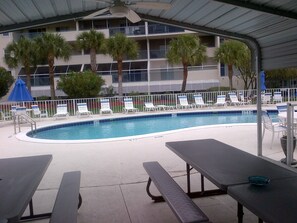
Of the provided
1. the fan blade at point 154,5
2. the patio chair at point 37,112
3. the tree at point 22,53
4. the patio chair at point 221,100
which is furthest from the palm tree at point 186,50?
the fan blade at point 154,5

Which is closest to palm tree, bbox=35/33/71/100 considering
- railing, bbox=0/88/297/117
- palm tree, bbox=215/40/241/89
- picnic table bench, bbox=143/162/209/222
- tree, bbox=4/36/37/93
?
tree, bbox=4/36/37/93

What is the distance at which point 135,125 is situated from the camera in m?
15.8

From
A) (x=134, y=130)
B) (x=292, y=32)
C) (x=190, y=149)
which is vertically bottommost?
(x=134, y=130)

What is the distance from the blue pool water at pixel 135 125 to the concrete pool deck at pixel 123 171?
284 cm

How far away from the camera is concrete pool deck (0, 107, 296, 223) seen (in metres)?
4.13

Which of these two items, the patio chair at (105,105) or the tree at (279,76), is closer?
the patio chair at (105,105)

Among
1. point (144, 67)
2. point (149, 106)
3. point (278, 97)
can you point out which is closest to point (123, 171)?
point (149, 106)

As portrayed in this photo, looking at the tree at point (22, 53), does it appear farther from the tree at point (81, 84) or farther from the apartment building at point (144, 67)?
the apartment building at point (144, 67)

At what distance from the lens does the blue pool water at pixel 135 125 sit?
13445mm

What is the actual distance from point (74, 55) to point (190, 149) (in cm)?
2897

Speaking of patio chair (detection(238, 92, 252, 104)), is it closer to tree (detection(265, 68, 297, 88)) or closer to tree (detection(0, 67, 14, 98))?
tree (detection(265, 68, 297, 88))

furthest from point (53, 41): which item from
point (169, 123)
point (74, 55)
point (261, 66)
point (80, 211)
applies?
point (80, 211)

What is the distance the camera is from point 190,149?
14.8 feet

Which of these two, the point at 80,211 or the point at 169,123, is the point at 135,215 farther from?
the point at 169,123
